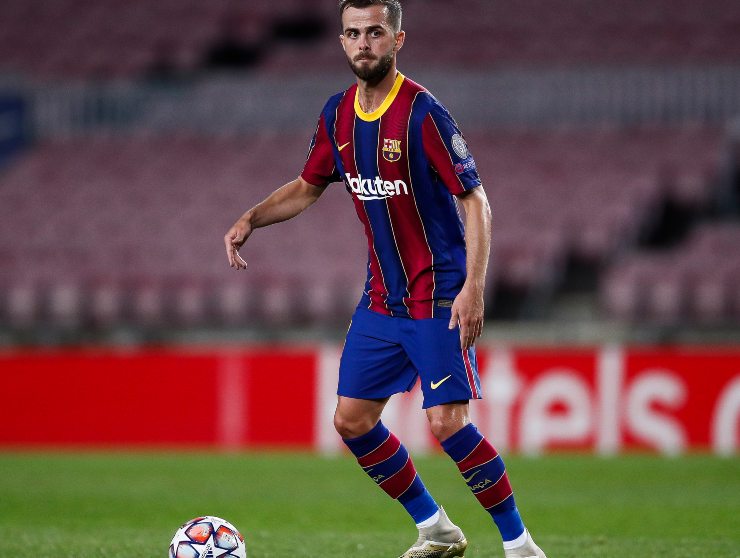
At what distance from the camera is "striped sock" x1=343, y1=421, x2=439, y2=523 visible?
18.4 ft

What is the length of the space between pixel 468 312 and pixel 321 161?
100 cm

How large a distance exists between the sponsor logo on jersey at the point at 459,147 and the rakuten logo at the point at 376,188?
9.9 inches

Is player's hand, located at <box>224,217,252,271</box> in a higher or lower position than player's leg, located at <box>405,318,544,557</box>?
higher

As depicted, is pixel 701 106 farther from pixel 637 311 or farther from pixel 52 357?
pixel 52 357

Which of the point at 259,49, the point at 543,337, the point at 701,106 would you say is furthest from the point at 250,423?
the point at 259,49

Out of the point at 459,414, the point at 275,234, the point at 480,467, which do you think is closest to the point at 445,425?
the point at 459,414

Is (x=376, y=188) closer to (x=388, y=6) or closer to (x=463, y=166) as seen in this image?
(x=463, y=166)

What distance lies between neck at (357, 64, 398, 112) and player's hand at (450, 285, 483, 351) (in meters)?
0.82

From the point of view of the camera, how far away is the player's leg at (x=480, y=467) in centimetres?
528

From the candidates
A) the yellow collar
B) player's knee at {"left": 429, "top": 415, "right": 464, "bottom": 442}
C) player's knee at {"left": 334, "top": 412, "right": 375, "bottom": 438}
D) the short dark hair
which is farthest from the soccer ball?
the short dark hair

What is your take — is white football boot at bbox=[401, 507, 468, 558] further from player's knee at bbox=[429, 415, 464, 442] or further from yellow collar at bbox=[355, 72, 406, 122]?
yellow collar at bbox=[355, 72, 406, 122]

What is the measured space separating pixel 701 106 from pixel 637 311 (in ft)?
13.6

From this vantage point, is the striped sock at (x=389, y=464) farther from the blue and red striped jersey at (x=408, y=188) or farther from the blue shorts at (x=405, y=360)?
the blue and red striped jersey at (x=408, y=188)

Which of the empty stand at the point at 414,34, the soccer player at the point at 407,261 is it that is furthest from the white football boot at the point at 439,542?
the empty stand at the point at 414,34
